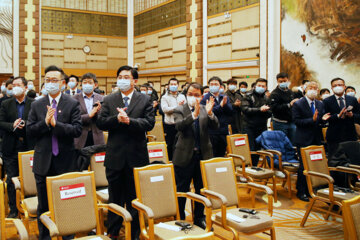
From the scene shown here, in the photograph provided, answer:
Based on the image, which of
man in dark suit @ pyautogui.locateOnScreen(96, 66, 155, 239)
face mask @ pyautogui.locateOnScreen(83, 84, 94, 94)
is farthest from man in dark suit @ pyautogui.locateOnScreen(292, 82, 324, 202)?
face mask @ pyautogui.locateOnScreen(83, 84, 94, 94)

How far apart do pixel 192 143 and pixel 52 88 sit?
4.97 ft

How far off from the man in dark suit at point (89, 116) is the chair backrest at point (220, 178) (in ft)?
5.10

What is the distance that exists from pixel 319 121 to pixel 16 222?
4.25 metres

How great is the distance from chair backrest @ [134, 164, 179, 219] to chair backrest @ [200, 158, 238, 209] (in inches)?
15.5

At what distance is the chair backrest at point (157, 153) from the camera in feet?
14.8

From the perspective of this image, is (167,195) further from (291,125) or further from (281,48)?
(281,48)

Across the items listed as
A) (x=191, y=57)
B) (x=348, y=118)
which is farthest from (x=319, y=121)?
(x=191, y=57)

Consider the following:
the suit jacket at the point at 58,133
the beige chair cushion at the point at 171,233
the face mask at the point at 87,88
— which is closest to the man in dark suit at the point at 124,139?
the suit jacket at the point at 58,133

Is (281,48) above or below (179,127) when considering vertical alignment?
above

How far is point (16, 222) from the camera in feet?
8.39

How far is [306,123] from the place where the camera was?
5.16 meters

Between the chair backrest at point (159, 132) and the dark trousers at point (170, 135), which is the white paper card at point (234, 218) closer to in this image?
the dark trousers at point (170, 135)

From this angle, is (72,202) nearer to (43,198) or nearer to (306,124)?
(43,198)

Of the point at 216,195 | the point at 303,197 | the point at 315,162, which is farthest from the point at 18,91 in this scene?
the point at 303,197
